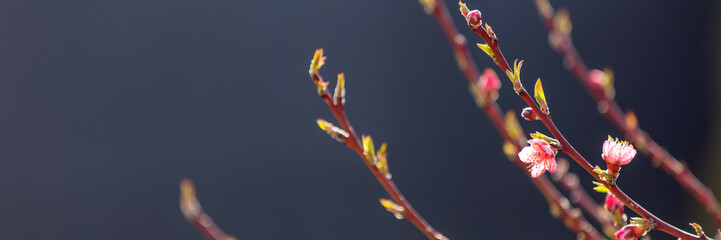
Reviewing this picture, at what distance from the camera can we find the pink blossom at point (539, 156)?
1.67ft

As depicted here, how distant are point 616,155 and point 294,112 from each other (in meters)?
2.61

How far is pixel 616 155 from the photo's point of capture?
48cm

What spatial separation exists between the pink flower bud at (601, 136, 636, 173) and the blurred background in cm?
237

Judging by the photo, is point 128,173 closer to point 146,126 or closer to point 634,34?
point 146,126

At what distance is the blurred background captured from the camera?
2814 millimetres

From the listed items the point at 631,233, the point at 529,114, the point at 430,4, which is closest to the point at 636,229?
the point at 631,233

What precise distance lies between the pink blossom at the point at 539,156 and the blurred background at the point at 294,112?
2.32 meters

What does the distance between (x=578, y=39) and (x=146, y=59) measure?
82.5 inches

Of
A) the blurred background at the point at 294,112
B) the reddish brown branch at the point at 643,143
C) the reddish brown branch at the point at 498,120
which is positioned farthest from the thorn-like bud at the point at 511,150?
the blurred background at the point at 294,112

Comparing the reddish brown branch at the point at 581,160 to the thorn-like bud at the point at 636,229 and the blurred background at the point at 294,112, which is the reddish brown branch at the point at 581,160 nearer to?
the thorn-like bud at the point at 636,229

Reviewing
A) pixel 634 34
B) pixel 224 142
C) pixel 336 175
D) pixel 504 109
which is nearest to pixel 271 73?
pixel 224 142

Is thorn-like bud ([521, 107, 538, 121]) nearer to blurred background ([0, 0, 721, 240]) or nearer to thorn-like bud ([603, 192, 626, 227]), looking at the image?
thorn-like bud ([603, 192, 626, 227])

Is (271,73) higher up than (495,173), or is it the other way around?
(271,73)

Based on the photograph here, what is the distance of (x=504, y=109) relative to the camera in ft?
9.41
